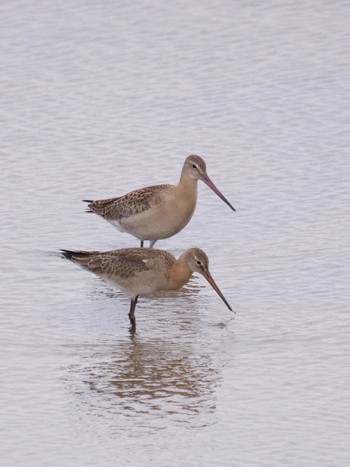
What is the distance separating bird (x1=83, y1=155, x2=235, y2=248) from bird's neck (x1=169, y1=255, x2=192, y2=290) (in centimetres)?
154

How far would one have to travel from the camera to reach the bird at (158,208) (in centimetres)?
1299

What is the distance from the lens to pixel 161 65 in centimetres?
1819

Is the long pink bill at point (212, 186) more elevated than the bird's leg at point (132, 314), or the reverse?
the long pink bill at point (212, 186)

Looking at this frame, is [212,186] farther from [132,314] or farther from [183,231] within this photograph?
[132,314]

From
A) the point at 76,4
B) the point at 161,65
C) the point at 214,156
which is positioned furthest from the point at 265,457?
the point at 76,4

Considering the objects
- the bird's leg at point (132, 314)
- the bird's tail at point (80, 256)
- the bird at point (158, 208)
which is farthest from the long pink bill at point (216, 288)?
the bird at point (158, 208)

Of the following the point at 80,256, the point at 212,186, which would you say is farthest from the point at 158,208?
the point at 80,256

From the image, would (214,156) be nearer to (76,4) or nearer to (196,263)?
(196,263)

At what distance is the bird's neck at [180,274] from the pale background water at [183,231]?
26 cm

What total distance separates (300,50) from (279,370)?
356 inches

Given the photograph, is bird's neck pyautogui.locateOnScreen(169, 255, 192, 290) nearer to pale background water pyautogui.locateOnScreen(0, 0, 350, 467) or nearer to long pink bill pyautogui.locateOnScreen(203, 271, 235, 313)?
long pink bill pyautogui.locateOnScreen(203, 271, 235, 313)

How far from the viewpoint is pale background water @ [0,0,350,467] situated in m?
9.09

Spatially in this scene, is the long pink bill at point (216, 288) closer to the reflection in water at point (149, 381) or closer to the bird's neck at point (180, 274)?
Answer: the bird's neck at point (180, 274)

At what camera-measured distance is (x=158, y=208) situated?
13.1 meters
